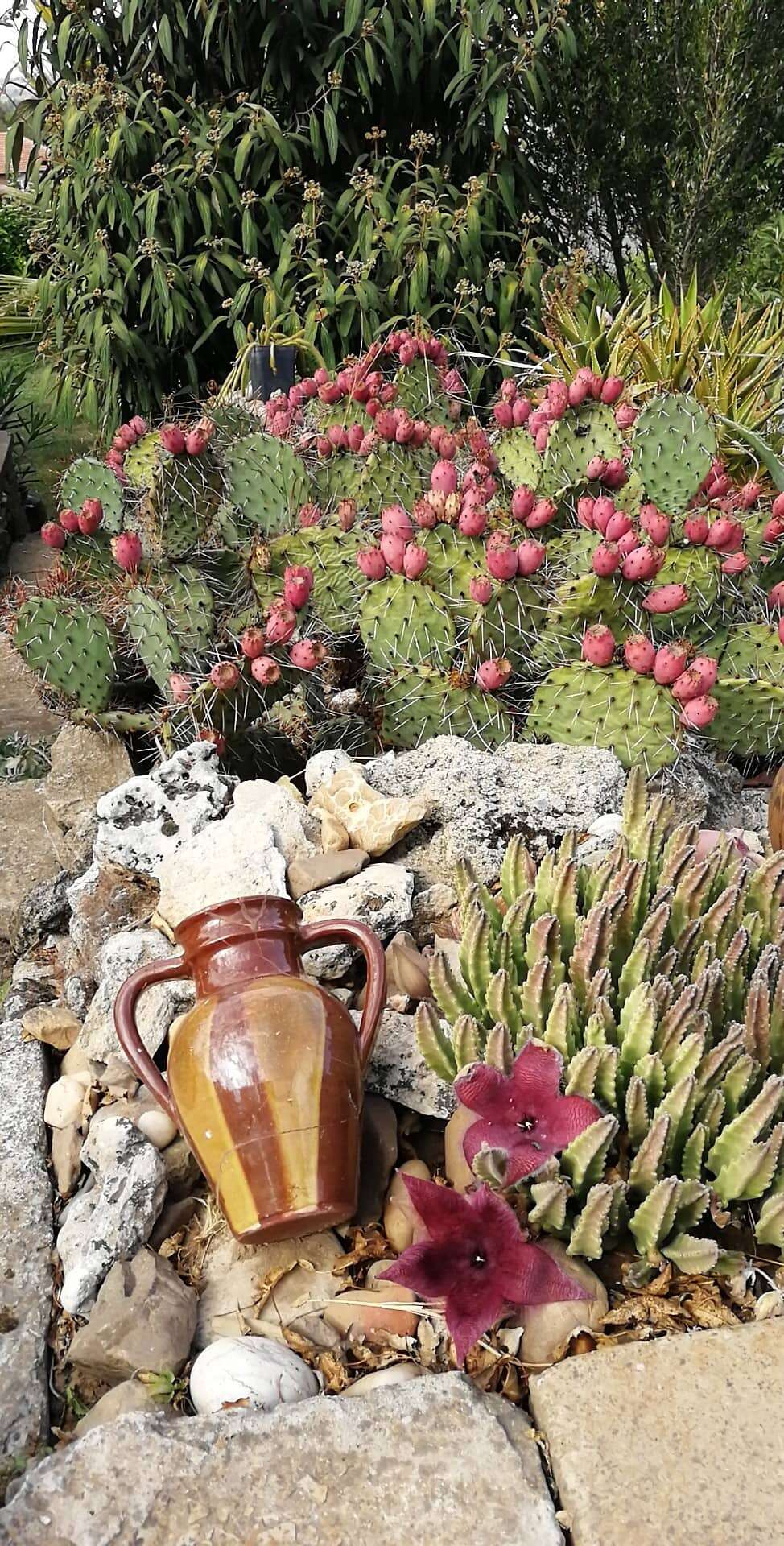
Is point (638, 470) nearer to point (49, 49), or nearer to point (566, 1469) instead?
point (566, 1469)

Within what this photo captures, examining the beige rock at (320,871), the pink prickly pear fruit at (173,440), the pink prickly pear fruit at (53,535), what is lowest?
the beige rock at (320,871)

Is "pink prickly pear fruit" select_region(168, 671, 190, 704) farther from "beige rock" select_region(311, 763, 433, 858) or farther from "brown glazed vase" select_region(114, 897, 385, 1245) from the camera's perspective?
"brown glazed vase" select_region(114, 897, 385, 1245)

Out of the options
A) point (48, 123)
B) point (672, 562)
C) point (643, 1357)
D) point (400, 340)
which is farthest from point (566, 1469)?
point (48, 123)

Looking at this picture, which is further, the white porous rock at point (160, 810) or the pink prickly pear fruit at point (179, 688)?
the pink prickly pear fruit at point (179, 688)

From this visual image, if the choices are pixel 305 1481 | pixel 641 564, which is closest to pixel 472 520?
pixel 641 564

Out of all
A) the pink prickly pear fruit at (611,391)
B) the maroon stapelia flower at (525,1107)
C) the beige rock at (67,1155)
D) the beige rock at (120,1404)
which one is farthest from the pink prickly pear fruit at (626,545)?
the beige rock at (120,1404)

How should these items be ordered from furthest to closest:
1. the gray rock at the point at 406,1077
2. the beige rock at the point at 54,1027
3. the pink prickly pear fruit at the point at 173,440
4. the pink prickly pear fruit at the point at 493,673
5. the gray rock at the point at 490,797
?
the pink prickly pear fruit at the point at 173,440
the pink prickly pear fruit at the point at 493,673
the gray rock at the point at 490,797
the beige rock at the point at 54,1027
the gray rock at the point at 406,1077

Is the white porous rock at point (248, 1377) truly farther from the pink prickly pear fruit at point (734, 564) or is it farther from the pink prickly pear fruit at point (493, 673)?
the pink prickly pear fruit at point (734, 564)
